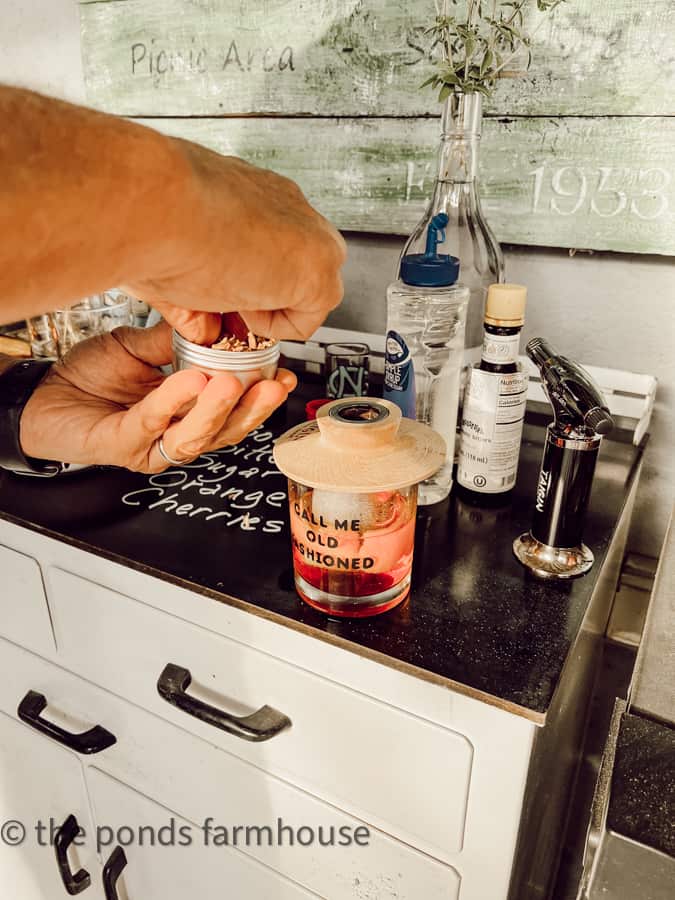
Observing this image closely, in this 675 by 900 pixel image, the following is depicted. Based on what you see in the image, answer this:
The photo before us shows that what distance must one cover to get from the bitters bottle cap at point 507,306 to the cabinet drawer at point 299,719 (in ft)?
1.38

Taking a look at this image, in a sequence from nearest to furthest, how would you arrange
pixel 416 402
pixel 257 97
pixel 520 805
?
pixel 520 805
pixel 416 402
pixel 257 97

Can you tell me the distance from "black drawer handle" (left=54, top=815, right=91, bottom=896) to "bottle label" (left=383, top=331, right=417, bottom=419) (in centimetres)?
76

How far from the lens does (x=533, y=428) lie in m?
0.99

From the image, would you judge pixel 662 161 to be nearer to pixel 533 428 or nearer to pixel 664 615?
pixel 533 428

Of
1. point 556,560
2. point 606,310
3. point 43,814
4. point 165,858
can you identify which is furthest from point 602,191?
point 43,814

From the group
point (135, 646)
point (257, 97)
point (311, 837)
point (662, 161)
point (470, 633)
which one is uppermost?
point (257, 97)

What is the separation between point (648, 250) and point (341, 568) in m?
0.68

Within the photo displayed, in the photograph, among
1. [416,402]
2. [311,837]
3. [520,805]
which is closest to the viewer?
[520,805]

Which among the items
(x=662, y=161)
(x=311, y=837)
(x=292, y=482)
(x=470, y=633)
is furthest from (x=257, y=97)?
(x=311, y=837)

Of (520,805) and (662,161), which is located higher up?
(662,161)

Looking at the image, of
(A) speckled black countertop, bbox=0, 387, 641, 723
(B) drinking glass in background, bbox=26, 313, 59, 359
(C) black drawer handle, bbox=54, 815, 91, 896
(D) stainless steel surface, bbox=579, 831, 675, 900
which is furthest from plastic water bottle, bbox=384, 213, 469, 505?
(C) black drawer handle, bbox=54, 815, 91, 896

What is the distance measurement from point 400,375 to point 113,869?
78 cm

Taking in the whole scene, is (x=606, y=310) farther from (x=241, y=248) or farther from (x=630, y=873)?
(x=630, y=873)

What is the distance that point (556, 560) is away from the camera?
65cm
